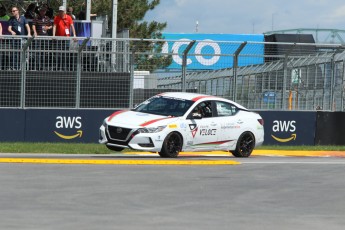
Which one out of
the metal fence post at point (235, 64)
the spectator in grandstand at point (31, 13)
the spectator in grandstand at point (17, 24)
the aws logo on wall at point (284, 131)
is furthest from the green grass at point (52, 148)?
the aws logo on wall at point (284, 131)

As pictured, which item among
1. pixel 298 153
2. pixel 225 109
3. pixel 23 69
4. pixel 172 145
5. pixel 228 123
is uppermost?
pixel 23 69

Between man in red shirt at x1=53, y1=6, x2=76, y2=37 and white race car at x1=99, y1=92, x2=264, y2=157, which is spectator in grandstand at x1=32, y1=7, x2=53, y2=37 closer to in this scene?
man in red shirt at x1=53, y1=6, x2=76, y2=37

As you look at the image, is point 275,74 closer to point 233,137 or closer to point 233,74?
point 233,74

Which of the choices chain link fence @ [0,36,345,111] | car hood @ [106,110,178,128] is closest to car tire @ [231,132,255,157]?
car hood @ [106,110,178,128]

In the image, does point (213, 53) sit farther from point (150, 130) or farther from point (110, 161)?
point (110, 161)

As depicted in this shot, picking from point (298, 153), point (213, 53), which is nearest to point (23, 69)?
point (213, 53)

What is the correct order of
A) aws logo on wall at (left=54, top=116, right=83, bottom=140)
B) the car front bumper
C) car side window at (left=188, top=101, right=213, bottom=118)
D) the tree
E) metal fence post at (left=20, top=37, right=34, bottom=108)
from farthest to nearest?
1. the tree
2. aws logo on wall at (left=54, top=116, right=83, bottom=140)
3. metal fence post at (left=20, top=37, right=34, bottom=108)
4. car side window at (left=188, top=101, right=213, bottom=118)
5. the car front bumper

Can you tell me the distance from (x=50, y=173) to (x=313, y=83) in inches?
558

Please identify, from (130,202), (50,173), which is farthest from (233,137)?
(130,202)

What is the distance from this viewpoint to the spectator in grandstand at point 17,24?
26.3 meters

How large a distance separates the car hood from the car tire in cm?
203

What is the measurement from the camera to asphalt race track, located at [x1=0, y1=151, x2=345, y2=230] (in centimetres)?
1062

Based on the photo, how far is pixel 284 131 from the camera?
28141 mm

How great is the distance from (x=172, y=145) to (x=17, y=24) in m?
7.88
